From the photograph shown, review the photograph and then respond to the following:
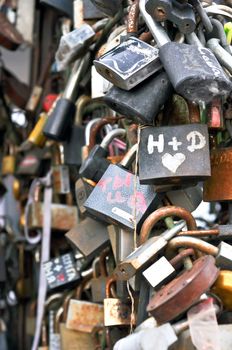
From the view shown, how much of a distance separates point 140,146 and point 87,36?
1.83 ft

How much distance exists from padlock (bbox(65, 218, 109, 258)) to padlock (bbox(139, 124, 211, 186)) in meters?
0.36

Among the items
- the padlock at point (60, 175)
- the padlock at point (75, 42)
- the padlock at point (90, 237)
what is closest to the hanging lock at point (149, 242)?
the padlock at point (90, 237)

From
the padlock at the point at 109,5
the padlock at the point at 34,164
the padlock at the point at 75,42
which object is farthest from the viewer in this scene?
the padlock at the point at 34,164

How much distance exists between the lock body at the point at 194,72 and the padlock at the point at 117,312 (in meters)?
0.44

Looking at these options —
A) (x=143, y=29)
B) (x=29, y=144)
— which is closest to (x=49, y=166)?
(x=29, y=144)

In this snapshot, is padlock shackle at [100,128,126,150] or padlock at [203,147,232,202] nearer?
padlock at [203,147,232,202]

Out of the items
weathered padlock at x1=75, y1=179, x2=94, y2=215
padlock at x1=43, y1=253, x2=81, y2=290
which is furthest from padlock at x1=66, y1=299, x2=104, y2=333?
weathered padlock at x1=75, y1=179, x2=94, y2=215

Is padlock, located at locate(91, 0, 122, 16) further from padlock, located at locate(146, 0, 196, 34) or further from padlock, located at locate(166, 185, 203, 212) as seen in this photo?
padlock, located at locate(166, 185, 203, 212)

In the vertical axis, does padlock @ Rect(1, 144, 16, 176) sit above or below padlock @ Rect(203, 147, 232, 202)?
below

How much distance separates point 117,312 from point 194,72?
51cm

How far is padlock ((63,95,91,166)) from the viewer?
189cm

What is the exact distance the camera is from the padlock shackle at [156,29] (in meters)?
1.26

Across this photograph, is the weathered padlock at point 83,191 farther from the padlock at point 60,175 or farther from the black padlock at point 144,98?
the padlock at point 60,175

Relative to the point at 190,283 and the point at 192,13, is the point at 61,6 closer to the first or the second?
the point at 192,13
